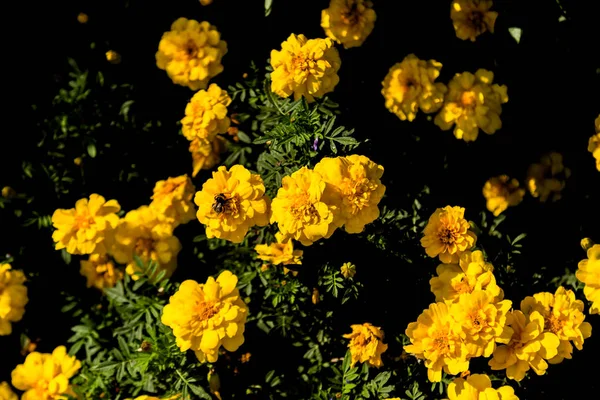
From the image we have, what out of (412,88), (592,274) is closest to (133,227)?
(412,88)

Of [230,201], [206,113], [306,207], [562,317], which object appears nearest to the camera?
[306,207]

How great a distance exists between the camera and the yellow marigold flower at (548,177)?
3123 millimetres

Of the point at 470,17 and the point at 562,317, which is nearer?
the point at 562,317

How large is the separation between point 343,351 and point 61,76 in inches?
75.3

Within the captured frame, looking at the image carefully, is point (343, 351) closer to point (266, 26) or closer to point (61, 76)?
point (266, 26)

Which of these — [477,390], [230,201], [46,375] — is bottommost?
[46,375]

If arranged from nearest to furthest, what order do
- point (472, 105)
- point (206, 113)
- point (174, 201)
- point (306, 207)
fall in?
1. point (306, 207)
2. point (206, 113)
3. point (472, 105)
4. point (174, 201)

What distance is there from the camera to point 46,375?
285 cm

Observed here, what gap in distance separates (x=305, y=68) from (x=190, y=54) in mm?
722

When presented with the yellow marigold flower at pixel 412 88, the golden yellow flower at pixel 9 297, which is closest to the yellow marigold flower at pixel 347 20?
the yellow marigold flower at pixel 412 88

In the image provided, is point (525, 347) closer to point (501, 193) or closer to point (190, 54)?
point (501, 193)

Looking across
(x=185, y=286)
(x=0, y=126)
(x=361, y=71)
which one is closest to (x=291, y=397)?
(x=185, y=286)

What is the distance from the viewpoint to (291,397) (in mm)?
2799

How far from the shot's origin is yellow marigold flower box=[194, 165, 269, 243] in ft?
7.25
